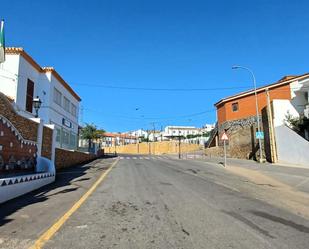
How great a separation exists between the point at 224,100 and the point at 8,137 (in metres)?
38.3

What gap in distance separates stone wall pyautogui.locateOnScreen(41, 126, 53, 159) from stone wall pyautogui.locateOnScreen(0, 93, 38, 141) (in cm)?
162

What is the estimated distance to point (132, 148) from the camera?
10706 centimetres

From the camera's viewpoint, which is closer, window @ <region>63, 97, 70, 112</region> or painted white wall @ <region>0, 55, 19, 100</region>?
painted white wall @ <region>0, 55, 19, 100</region>

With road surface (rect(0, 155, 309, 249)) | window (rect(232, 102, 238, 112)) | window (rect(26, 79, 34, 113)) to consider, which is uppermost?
window (rect(232, 102, 238, 112))

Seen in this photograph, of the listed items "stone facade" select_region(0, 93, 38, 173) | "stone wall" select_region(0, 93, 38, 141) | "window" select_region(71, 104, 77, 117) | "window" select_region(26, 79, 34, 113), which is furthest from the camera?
"window" select_region(71, 104, 77, 117)

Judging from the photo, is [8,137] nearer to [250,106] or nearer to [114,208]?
[114,208]

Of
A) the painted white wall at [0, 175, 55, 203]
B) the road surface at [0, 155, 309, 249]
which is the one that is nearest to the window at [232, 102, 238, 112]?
the painted white wall at [0, 175, 55, 203]

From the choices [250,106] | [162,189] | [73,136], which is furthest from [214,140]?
[162,189]

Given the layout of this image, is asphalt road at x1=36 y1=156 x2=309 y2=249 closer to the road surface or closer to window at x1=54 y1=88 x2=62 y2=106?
the road surface

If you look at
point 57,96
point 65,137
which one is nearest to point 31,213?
point 57,96

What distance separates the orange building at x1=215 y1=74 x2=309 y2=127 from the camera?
1501 inches

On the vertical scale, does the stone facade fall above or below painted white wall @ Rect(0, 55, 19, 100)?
below

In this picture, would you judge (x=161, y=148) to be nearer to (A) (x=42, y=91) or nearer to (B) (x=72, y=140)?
(B) (x=72, y=140)

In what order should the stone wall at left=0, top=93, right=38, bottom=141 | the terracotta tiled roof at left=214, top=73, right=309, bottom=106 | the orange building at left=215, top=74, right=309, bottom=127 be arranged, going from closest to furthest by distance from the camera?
the stone wall at left=0, top=93, right=38, bottom=141, the terracotta tiled roof at left=214, top=73, right=309, bottom=106, the orange building at left=215, top=74, right=309, bottom=127
